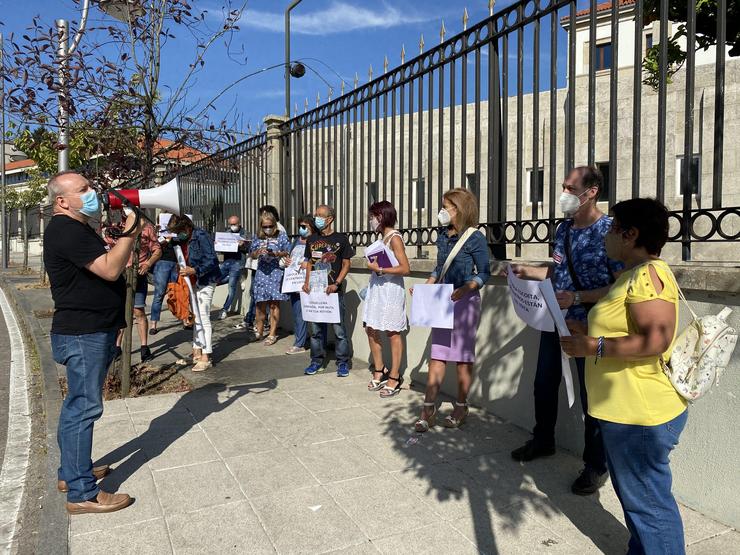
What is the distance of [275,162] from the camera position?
370 inches

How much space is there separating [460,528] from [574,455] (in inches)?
53.5

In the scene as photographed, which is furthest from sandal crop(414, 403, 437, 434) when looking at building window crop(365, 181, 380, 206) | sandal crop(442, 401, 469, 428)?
building window crop(365, 181, 380, 206)

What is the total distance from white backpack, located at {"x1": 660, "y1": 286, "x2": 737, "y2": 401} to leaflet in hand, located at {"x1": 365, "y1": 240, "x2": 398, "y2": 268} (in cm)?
331

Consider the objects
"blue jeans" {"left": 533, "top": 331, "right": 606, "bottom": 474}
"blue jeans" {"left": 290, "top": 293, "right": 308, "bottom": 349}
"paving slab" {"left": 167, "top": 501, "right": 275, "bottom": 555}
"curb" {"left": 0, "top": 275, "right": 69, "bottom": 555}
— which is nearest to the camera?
"paving slab" {"left": 167, "top": 501, "right": 275, "bottom": 555}

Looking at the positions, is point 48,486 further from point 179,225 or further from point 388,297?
point 179,225

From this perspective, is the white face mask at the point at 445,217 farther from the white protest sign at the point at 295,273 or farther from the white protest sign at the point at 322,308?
the white protest sign at the point at 295,273

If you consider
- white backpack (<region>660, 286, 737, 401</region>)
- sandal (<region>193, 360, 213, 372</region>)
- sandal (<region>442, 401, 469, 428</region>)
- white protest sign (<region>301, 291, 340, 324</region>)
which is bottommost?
sandal (<region>442, 401, 469, 428</region>)

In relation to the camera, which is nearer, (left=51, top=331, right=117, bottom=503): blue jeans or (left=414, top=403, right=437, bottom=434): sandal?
(left=51, top=331, right=117, bottom=503): blue jeans

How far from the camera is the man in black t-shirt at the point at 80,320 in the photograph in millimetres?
3215

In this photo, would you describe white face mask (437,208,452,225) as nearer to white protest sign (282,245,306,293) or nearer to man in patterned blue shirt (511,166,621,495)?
man in patterned blue shirt (511,166,621,495)

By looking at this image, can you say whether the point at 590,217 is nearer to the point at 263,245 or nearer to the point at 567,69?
the point at 567,69

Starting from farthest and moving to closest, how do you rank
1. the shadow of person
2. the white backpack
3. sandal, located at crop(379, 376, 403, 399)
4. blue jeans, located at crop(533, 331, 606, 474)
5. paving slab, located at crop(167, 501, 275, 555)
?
sandal, located at crop(379, 376, 403, 399) < the shadow of person < blue jeans, located at crop(533, 331, 606, 474) < paving slab, located at crop(167, 501, 275, 555) < the white backpack

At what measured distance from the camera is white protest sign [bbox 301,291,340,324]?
6.39 m

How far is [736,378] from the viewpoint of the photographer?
3055 mm
